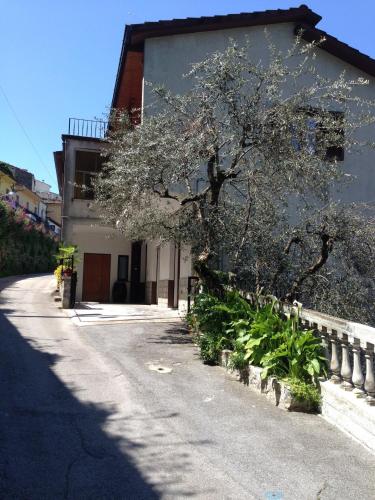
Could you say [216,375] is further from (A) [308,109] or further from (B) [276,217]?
(A) [308,109]

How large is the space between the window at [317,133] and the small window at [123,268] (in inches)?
491

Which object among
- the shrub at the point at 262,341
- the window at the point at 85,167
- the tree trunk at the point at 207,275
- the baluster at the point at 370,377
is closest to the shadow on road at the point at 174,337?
the shrub at the point at 262,341

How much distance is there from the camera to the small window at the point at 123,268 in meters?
20.2

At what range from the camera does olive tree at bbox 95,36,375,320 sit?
839cm

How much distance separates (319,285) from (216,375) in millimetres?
2988

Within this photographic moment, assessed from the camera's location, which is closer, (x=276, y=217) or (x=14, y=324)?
(x=276, y=217)

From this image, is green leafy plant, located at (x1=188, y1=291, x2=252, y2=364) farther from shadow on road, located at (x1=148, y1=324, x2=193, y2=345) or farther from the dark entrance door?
the dark entrance door

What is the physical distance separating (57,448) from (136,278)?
15.7 meters

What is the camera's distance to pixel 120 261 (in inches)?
797

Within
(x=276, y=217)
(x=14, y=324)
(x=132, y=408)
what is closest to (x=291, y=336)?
(x=132, y=408)

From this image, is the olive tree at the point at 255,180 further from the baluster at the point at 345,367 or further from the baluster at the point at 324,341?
the baluster at the point at 345,367

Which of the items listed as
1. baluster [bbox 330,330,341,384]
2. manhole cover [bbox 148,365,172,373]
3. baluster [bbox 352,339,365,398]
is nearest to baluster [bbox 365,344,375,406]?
baluster [bbox 352,339,365,398]

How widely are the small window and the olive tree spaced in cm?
990

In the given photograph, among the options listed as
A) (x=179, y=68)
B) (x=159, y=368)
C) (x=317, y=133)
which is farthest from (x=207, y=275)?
(x=179, y=68)
